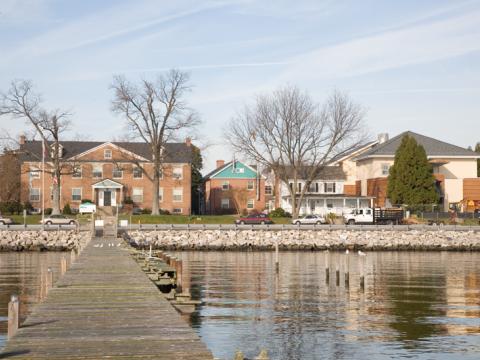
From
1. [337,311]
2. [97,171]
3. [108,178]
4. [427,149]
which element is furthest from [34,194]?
[337,311]

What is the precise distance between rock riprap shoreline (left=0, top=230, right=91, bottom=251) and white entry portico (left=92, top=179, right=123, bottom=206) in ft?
107

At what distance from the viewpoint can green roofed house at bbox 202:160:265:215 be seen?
113m

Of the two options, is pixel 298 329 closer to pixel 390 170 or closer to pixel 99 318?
pixel 99 318

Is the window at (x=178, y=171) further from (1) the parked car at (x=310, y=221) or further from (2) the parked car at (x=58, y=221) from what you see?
(2) the parked car at (x=58, y=221)

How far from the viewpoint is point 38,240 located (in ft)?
224

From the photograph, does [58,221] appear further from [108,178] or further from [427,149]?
[427,149]

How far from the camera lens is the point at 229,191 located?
113125 millimetres

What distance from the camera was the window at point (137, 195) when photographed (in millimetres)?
103944

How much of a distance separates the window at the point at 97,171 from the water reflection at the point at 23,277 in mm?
40163

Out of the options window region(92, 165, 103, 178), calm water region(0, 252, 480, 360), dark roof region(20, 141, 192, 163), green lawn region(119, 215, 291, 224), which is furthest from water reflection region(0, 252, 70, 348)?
dark roof region(20, 141, 192, 163)

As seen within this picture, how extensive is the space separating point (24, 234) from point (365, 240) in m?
28.5

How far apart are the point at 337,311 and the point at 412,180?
63.8 metres

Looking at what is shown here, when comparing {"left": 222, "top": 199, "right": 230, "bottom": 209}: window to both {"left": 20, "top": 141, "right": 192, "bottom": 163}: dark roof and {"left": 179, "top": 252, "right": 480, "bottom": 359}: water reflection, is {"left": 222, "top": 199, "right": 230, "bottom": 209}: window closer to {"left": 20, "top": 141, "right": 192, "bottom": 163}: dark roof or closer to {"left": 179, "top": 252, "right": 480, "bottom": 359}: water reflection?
{"left": 20, "top": 141, "right": 192, "bottom": 163}: dark roof

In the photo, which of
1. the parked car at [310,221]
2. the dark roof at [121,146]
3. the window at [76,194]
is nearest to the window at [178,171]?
the dark roof at [121,146]
